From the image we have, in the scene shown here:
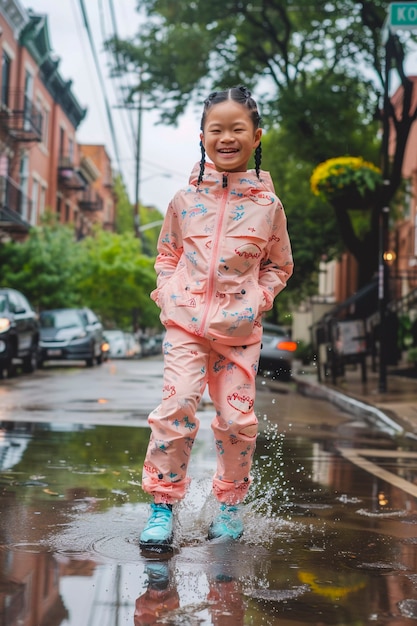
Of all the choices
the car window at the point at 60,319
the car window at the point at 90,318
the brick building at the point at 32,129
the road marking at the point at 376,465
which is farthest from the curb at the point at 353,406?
the brick building at the point at 32,129

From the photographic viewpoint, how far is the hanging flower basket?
56.9ft

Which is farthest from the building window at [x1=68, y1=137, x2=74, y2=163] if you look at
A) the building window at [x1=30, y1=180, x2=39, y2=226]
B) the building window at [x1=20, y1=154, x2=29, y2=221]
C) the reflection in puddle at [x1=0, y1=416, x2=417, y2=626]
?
the reflection in puddle at [x1=0, y1=416, x2=417, y2=626]

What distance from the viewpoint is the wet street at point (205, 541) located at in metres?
2.95

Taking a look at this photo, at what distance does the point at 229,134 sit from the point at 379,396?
35.4ft

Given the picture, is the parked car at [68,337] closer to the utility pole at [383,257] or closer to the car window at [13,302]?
the car window at [13,302]

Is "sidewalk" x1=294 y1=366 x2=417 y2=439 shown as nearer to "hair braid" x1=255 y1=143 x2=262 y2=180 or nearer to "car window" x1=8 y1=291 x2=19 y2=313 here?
"car window" x1=8 y1=291 x2=19 y2=313

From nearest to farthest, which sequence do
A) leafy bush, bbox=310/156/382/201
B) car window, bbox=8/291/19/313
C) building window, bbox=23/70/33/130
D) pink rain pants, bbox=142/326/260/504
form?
pink rain pants, bbox=142/326/260/504 < leafy bush, bbox=310/156/382/201 < car window, bbox=8/291/19/313 < building window, bbox=23/70/33/130

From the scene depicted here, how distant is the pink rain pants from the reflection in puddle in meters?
0.24

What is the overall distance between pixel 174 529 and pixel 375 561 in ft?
2.70

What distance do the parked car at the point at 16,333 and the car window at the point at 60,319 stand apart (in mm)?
4293

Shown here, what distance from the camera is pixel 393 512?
4.87 meters

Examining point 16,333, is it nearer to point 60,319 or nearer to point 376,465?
point 60,319

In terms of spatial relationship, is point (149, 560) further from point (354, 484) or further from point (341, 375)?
point (341, 375)

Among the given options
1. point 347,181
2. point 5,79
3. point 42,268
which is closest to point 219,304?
point 347,181
